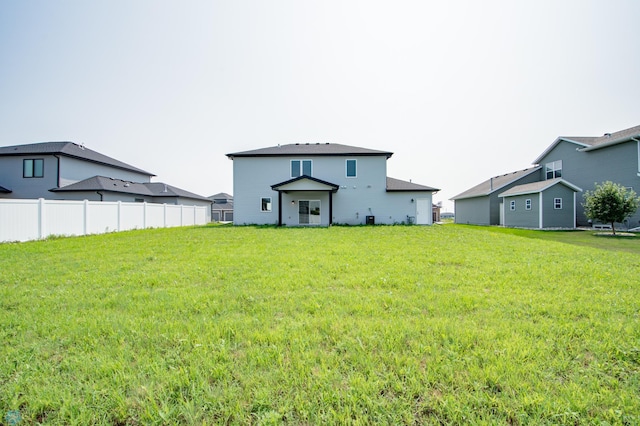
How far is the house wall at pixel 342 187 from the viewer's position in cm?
2122

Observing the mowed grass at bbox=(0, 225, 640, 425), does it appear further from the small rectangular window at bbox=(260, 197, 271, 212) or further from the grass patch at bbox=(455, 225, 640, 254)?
the small rectangular window at bbox=(260, 197, 271, 212)

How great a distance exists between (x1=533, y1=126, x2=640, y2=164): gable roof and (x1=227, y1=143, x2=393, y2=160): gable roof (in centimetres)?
1453

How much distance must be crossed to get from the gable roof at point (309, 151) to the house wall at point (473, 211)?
41.5 feet

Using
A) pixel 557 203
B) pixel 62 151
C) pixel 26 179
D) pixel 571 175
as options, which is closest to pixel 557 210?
pixel 557 203

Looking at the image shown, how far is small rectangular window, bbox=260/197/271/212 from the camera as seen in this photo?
70.0 feet

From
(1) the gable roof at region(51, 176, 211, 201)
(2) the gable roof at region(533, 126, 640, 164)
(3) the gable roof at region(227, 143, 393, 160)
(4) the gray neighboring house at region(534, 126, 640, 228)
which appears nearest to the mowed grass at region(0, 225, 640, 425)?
(3) the gable roof at region(227, 143, 393, 160)

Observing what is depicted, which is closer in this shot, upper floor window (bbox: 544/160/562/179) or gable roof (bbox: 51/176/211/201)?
gable roof (bbox: 51/176/211/201)

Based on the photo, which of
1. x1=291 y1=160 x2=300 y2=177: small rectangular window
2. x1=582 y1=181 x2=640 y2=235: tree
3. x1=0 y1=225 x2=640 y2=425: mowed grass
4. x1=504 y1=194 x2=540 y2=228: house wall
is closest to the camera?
x1=0 y1=225 x2=640 y2=425: mowed grass

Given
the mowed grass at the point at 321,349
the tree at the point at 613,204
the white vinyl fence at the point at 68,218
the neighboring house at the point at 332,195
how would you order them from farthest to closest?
the neighboring house at the point at 332,195 < the tree at the point at 613,204 < the white vinyl fence at the point at 68,218 < the mowed grass at the point at 321,349

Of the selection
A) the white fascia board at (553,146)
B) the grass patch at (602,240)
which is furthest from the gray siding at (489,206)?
the grass patch at (602,240)

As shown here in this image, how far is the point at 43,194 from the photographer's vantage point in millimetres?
21547

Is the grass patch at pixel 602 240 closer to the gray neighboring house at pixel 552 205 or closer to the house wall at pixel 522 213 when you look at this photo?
the gray neighboring house at pixel 552 205

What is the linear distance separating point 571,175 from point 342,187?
18.9 metres

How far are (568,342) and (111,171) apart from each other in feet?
108
